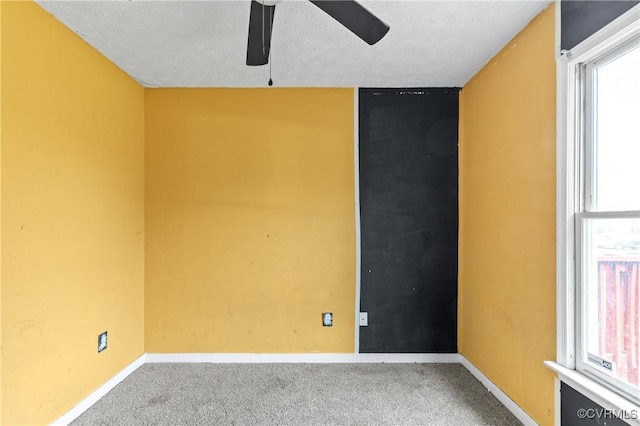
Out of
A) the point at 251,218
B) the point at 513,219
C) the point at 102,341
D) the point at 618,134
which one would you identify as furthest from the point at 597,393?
the point at 102,341

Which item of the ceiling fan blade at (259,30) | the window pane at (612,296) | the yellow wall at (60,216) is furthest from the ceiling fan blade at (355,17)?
the yellow wall at (60,216)

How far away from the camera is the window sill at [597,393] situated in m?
1.26

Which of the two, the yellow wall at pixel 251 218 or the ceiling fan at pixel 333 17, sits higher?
the ceiling fan at pixel 333 17

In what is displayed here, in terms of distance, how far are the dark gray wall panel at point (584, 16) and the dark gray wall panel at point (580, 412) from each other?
62.4 inches

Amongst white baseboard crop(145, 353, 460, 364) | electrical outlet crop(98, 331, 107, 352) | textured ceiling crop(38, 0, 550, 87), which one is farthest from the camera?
white baseboard crop(145, 353, 460, 364)

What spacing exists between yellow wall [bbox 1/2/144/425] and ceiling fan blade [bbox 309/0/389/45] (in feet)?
4.95

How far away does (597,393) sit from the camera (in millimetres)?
1378

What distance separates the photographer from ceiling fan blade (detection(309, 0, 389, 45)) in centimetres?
128

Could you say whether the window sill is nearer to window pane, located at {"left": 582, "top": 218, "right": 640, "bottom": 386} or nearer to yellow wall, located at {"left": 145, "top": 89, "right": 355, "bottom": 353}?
window pane, located at {"left": 582, "top": 218, "right": 640, "bottom": 386}

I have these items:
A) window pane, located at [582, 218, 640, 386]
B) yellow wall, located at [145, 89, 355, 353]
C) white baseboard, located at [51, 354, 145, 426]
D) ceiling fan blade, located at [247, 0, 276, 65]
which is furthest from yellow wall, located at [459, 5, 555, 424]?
white baseboard, located at [51, 354, 145, 426]

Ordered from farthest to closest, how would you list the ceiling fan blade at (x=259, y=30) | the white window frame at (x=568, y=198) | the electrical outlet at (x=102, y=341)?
the electrical outlet at (x=102, y=341) → the white window frame at (x=568, y=198) → the ceiling fan blade at (x=259, y=30)

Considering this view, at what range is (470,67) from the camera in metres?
2.38

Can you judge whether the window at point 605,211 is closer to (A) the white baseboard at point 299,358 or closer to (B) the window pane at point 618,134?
(B) the window pane at point 618,134

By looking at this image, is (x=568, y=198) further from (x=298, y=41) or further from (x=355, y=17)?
(x=298, y=41)
